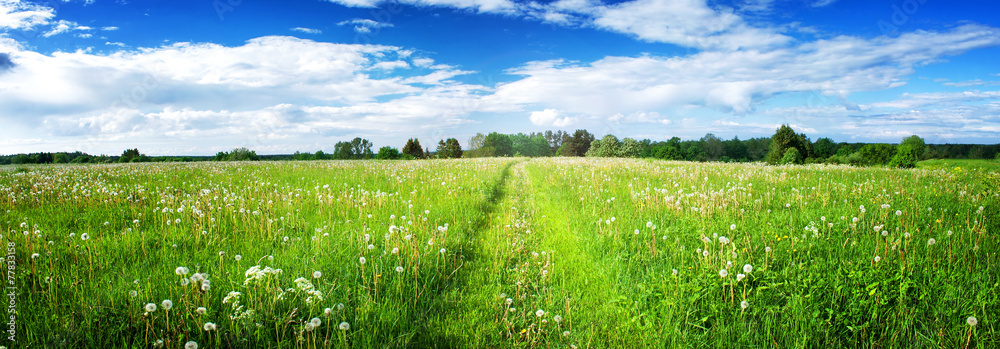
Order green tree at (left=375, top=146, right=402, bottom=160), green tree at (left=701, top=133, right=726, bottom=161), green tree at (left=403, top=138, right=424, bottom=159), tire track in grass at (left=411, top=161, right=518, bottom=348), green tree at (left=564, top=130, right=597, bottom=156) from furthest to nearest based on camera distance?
1. green tree at (left=701, top=133, right=726, bottom=161)
2. green tree at (left=564, top=130, right=597, bottom=156)
3. green tree at (left=403, top=138, right=424, bottom=159)
4. green tree at (left=375, top=146, right=402, bottom=160)
5. tire track in grass at (left=411, top=161, right=518, bottom=348)

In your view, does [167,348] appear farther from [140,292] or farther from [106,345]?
[140,292]

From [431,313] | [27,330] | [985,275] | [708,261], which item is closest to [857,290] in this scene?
[708,261]

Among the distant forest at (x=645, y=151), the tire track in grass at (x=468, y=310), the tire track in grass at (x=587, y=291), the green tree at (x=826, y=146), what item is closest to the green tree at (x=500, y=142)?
the distant forest at (x=645, y=151)

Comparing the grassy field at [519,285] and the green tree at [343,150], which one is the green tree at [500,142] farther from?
the grassy field at [519,285]

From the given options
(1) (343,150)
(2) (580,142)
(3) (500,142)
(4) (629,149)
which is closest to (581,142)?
(2) (580,142)

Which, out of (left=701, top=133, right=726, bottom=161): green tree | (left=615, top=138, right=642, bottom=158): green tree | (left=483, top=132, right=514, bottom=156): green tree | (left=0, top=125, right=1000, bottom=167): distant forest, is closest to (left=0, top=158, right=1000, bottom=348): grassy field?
(left=0, top=125, right=1000, bottom=167): distant forest

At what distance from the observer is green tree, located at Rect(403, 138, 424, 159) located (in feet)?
309

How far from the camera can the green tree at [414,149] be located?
94.3m

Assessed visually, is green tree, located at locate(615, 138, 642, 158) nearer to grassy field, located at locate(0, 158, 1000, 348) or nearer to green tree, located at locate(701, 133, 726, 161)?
green tree, located at locate(701, 133, 726, 161)

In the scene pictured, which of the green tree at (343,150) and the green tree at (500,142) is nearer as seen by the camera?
the green tree at (343,150)

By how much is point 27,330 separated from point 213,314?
48.2 inches

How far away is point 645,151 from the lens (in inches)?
3204

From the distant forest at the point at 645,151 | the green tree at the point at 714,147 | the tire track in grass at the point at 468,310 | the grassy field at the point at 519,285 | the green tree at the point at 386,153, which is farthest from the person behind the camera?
the green tree at the point at 714,147

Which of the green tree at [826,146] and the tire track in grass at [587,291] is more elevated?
the green tree at [826,146]
